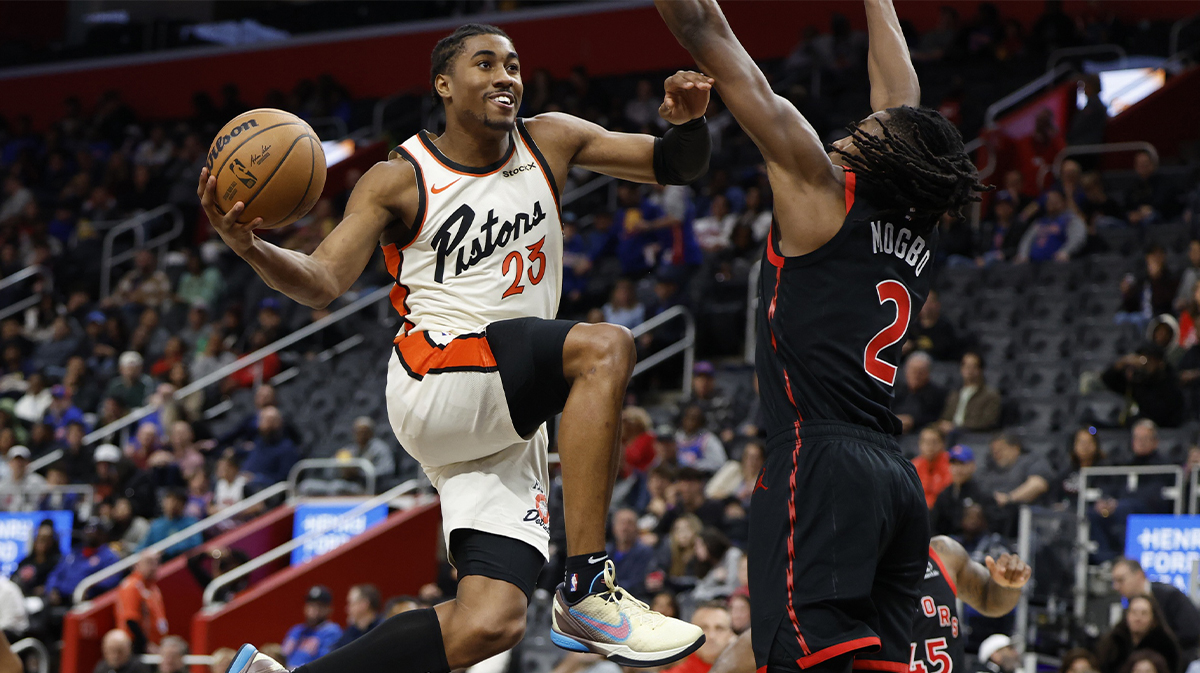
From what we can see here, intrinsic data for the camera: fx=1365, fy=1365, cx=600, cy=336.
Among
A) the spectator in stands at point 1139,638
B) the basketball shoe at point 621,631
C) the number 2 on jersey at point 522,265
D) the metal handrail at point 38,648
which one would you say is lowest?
the metal handrail at point 38,648

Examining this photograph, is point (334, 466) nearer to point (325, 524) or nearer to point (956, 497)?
point (325, 524)

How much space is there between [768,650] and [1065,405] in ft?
26.2

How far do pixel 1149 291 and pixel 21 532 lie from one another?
438 inches

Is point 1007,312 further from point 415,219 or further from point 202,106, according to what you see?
point 202,106

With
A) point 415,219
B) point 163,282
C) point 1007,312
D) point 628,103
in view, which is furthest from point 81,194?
point 415,219

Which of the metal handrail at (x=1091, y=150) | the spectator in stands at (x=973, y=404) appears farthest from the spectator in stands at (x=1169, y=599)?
the metal handrail at (x=1091, y=150)

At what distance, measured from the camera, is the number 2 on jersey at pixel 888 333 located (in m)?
3.66

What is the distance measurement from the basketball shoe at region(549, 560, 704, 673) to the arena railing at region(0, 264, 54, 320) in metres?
16.4

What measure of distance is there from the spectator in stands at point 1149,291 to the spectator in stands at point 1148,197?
3.27 feet

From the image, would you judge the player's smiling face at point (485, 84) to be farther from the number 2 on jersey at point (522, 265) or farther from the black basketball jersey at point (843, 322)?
the black basketball jersey at point (843, 322)

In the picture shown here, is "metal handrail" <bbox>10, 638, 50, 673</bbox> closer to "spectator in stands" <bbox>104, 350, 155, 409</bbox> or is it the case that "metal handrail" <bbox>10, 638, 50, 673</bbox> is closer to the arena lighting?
"spectator in stands" <bbox>104, 350, 155, 409</bbox>

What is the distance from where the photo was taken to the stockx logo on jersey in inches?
164

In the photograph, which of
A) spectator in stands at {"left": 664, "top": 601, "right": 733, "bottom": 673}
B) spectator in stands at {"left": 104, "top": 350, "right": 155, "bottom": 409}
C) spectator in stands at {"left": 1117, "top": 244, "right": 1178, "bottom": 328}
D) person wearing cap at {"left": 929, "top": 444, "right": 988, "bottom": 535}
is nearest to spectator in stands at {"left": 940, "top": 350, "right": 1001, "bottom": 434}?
person wearing cap at {"left": 929, "top": 444, "right": 988, "bottom": 535}

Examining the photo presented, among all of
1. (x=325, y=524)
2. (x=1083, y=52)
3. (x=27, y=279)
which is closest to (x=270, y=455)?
(x=325, y=524)
